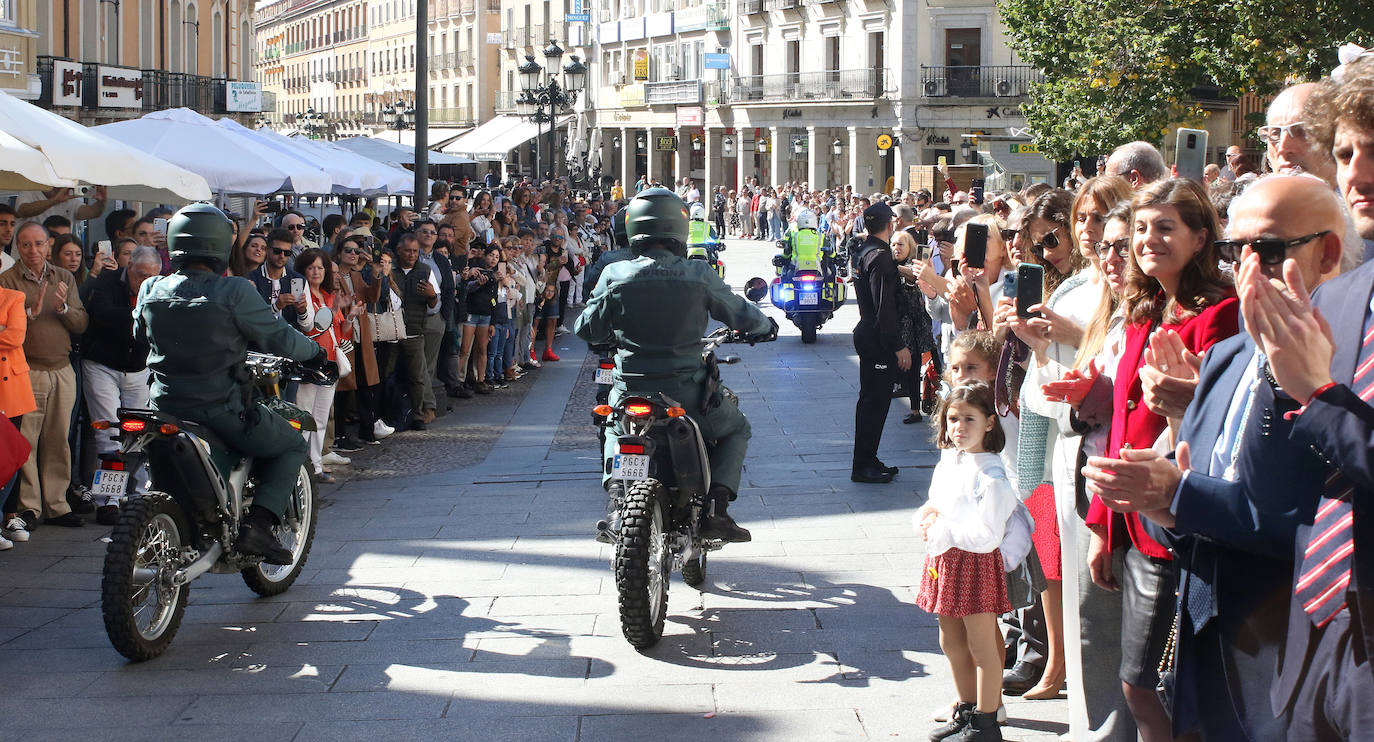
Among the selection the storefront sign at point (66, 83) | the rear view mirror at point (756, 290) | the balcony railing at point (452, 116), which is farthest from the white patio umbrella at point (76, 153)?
the balcony railing at point (452, 116)

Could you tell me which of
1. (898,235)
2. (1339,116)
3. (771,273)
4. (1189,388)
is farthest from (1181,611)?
(771,273)

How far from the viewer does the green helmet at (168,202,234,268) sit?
6684 millimetres

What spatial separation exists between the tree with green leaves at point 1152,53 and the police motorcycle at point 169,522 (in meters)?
15.1

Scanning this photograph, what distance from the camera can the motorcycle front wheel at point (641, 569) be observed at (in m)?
6.01

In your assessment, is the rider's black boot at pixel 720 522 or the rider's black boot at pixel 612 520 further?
the rider's black boot at pixel 720 522

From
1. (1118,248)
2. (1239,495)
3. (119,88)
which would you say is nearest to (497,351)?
(1118,248)

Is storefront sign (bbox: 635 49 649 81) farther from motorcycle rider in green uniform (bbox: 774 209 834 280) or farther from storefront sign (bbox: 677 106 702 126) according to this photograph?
motorcycle rider in green uniform (bbox: 774 209 834 280)

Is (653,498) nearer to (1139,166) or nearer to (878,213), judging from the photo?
(1139,166)

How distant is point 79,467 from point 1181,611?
305 inches

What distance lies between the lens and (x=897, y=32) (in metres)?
49.3

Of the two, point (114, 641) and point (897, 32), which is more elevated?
point (897, 32)

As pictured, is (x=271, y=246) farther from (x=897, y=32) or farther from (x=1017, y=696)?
(x=897, y=32)

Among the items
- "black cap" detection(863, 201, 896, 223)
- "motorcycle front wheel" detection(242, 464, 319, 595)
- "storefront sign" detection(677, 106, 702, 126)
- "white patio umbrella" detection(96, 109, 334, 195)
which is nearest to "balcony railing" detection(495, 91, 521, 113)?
"storefront sign" detection(677, 106, 702, 126)

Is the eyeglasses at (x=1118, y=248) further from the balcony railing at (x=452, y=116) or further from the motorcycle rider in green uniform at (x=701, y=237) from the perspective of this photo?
the balcony railing at (x=452, y=116)
